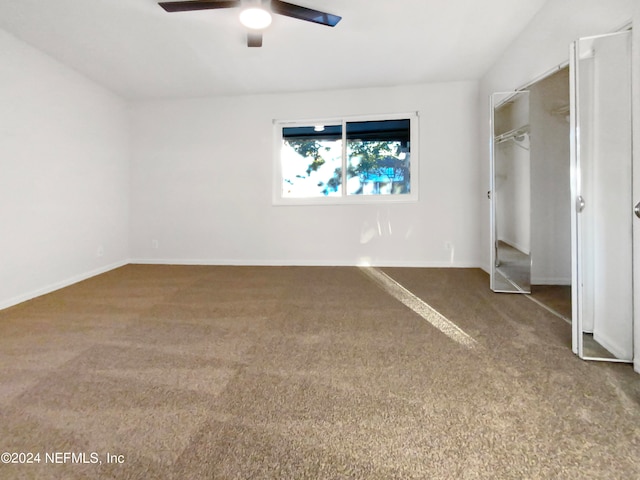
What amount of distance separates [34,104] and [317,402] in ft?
12.5

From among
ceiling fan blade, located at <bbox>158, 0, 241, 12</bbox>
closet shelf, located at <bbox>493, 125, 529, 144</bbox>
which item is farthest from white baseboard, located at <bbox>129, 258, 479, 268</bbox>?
ceiling fan blade, located at <bbox>158, 0, 241, 12</bbox>

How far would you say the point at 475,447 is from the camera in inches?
43.6

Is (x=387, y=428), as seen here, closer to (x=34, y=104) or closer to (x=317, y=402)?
(x=317, y=402)

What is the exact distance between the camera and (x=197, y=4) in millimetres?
2246

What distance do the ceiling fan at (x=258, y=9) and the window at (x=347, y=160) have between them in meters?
2.09

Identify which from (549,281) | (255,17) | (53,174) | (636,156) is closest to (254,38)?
(255,17)

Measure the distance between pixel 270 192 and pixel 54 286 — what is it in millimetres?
2658

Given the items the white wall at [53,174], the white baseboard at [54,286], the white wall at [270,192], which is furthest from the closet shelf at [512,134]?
the white baseboard at [54,286]

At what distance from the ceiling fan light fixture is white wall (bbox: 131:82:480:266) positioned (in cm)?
200

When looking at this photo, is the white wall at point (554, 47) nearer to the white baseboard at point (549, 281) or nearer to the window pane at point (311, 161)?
the white baseboard at point (549, 281)

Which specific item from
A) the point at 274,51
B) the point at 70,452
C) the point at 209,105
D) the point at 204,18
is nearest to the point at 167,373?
the point at 70,452

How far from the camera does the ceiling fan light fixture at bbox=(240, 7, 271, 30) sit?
2.33 meters

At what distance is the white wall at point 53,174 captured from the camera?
2875 millimetres

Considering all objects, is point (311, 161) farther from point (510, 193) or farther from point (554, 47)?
point (554, 47)
